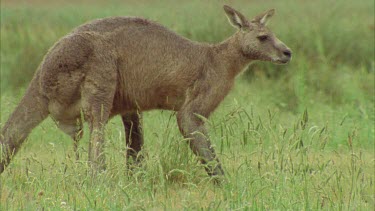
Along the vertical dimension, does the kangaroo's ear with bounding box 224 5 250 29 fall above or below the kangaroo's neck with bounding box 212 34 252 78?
above

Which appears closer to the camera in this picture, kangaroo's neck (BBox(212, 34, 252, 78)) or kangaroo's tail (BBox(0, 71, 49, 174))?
kangaroo's tail (BBox(0, 71, 49, 174))

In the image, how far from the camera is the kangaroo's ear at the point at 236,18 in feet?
27.0

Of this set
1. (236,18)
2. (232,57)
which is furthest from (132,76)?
(236,18)

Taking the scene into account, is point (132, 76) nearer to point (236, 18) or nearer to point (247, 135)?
point (236, 18)

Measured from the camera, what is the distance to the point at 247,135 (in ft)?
22.4

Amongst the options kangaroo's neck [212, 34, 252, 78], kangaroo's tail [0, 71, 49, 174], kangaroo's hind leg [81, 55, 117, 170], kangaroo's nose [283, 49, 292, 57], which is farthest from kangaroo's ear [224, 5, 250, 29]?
kangaroo's tail [0, 71, 49, 174]

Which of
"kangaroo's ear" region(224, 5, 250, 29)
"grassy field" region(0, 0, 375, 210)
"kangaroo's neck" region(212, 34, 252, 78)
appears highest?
"kangaroo's ear" region(224, 5, 250, 29)

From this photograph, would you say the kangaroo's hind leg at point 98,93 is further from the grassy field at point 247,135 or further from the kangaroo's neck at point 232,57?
the kangaroo's neck at point 232,57

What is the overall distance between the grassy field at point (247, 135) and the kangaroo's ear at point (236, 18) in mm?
808

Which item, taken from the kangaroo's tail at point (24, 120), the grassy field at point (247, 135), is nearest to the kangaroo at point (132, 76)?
the kangaroo's tail at point (24, 120)

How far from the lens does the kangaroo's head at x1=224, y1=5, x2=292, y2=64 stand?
822 centimetres

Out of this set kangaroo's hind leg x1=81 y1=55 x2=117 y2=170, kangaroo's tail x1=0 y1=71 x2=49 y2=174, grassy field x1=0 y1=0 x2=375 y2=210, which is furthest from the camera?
kangaroo's tail x1=0 y1=71 x2=49 y2=174

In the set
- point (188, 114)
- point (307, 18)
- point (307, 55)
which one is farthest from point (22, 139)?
point (307, 18)

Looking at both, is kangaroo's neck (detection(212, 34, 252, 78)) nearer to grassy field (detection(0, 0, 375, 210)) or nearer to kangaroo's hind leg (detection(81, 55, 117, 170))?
grassy field (detection(0, 0, 375, 210))
